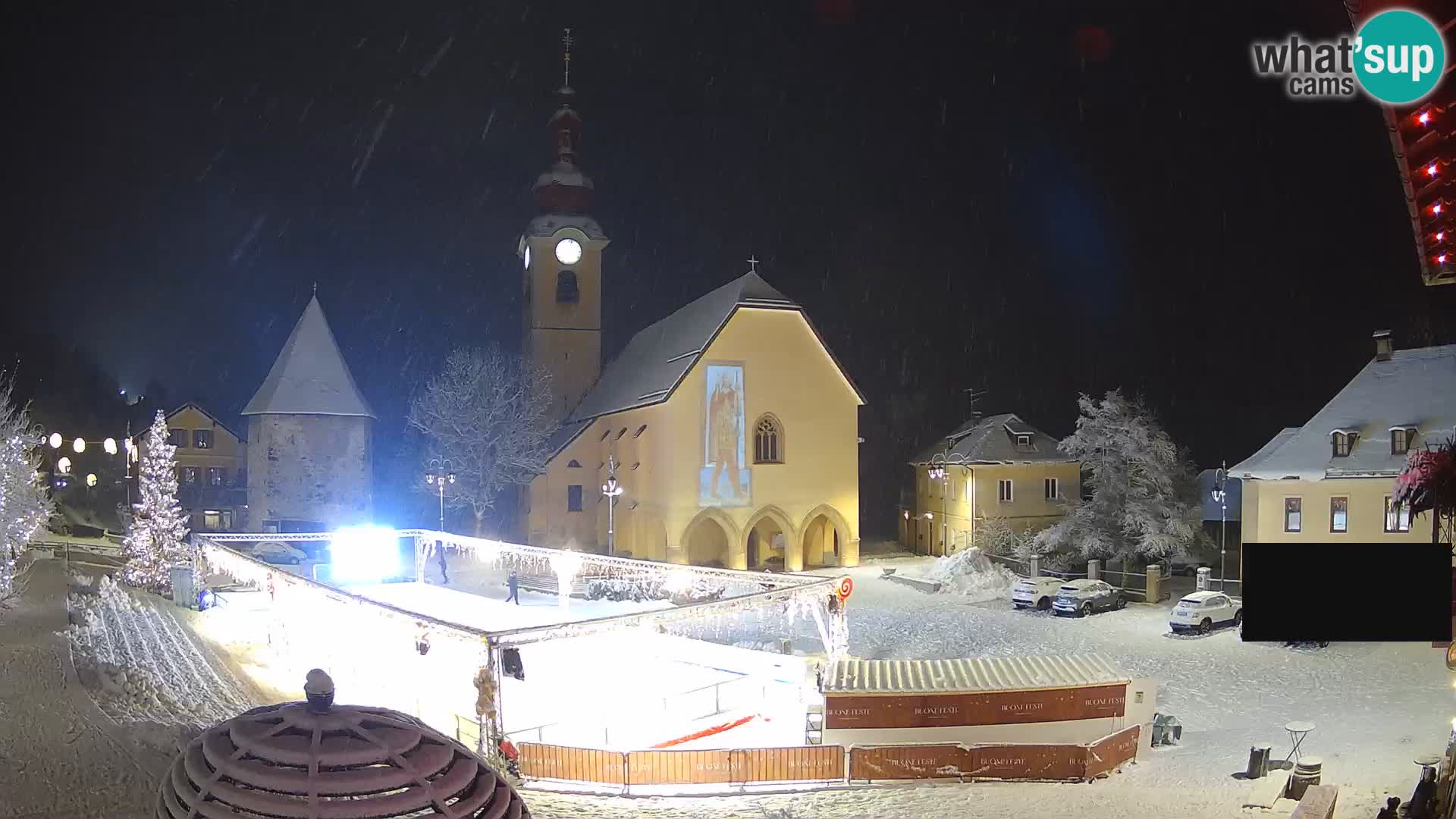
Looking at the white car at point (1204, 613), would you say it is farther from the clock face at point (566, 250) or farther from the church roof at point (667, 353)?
the clock face at point (566, 250)

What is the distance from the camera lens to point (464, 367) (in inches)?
1752

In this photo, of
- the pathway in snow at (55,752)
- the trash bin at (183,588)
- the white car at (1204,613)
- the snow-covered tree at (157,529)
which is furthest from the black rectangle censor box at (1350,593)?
the snow-covered tree at (157,529)

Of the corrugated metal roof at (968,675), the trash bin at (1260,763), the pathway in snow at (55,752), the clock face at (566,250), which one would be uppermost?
the clock face at (566,250)

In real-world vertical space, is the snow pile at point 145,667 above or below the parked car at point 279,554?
above

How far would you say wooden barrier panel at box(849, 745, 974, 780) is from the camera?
13.6 metres

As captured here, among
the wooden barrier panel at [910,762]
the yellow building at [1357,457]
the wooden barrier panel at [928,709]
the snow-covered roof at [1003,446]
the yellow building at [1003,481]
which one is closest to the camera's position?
the wooden barrier panel at [910,762]

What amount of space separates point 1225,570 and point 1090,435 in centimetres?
717

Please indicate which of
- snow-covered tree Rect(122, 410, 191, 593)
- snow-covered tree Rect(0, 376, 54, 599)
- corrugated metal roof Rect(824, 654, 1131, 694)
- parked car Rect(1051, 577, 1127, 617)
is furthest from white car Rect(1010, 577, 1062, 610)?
snow-covered tree Rect(0, 376, 54, 599)

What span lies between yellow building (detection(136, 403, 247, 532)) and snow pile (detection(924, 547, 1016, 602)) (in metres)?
33.8

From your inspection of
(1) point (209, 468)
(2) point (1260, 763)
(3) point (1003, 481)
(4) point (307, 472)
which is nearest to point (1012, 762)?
(2) point (1260, 763)

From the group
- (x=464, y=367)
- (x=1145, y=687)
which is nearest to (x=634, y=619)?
(x=1145, y=687)

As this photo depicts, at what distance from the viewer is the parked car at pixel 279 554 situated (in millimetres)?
34062

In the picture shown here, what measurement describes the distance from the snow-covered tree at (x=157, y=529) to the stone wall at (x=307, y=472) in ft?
34.3

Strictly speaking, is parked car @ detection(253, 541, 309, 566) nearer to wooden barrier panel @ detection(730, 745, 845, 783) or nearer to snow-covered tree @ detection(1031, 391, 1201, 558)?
wooden barrier panel @ detection(730, 745, 845, 783)
